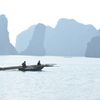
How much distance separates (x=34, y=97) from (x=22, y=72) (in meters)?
47.3

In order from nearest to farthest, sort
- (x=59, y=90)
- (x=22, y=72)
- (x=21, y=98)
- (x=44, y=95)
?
1. (x=21, y=98)
2. (x=44, y=95)
3. (x=59, y=90)
4. (x=22, y=72)

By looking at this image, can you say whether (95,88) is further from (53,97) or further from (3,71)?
(3,71)

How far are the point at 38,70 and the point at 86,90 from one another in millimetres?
41622

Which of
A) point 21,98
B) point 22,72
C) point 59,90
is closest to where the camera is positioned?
point 21,98

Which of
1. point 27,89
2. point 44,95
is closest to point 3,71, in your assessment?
point 27,89

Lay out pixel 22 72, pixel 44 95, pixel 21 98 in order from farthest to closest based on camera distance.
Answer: pixel 22 72 → pixel 44 95 → pixel 21 98

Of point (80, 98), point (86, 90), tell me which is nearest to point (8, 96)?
point (80, 98)

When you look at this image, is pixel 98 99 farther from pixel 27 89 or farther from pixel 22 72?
pixel 22 72

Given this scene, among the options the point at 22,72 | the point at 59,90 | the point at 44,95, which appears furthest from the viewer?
the point at 22,72

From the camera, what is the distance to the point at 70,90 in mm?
62031

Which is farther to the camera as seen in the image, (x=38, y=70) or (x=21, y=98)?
(x=38, y=70)

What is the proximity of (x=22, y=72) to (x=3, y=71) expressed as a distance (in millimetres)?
7424

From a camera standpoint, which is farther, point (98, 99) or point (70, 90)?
point (70, 90)

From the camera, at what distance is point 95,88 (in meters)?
64.7
